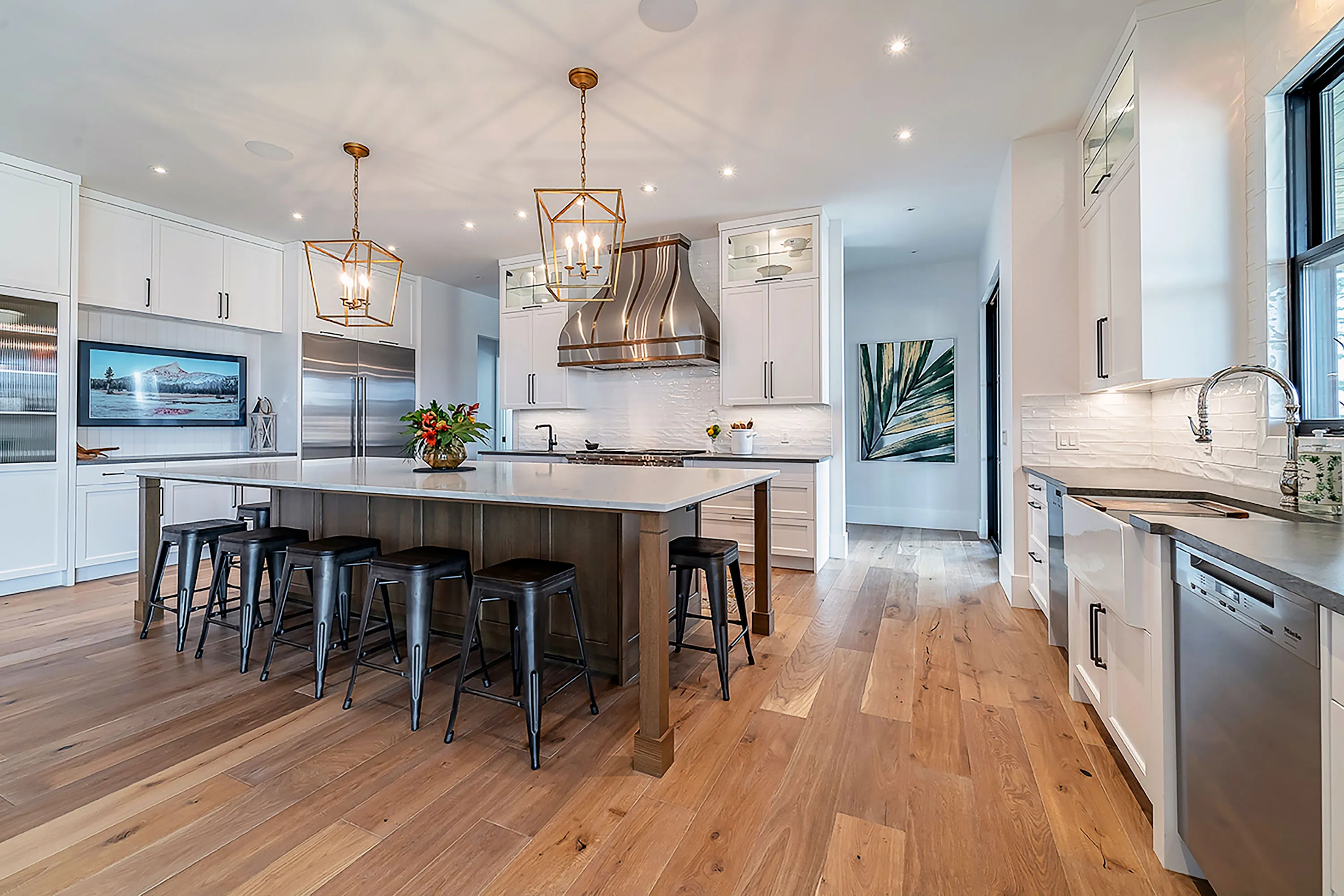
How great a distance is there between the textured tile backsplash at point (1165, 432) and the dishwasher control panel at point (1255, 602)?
121cm

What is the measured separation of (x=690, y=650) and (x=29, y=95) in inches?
177

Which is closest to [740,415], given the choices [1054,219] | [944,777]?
[1054,219]

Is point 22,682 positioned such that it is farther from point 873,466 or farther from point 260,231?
point 873,466

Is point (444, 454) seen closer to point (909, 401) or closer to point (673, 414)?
point (673, 414)

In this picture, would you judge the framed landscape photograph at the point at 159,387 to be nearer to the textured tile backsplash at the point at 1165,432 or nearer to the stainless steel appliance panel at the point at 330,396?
the stainless steel appliance panel at the point at 330,396

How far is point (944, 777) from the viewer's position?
1918 millimetres

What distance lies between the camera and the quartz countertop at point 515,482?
2029 mm

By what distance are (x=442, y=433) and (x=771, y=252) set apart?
3191 millimetres

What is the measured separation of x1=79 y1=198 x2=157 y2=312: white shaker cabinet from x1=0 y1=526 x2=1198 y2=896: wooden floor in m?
2.82

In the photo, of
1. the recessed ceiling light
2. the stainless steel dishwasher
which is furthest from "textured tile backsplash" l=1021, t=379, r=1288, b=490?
the recessed ceiling light

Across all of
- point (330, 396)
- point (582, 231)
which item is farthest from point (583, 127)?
point (330, 396)

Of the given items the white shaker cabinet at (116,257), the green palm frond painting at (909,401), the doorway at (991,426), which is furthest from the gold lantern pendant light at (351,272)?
the doorway at (991,426)

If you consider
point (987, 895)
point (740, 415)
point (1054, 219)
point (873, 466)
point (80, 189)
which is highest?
point (80, 189)

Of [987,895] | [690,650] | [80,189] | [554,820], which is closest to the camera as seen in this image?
[987,895]
